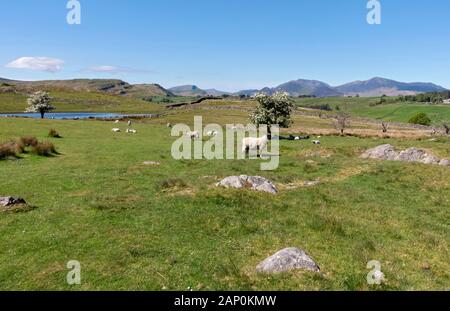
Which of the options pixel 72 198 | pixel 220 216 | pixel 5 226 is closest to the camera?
pixel 5 226

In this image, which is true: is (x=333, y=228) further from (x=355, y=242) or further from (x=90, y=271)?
(x=90, y=271)

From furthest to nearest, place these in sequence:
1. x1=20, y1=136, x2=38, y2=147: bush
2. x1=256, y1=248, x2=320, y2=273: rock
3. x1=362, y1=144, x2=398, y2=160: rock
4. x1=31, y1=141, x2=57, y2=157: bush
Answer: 1. x1=362, y1=144, x2=398, y2=160: rock
2. x1=20, y1=136, x2=38, y2=147: bush
3. x1=31, y1=141, x2=57, y2=157: bush
4. x1=256, y1=248, x2=320, y2=273: rock

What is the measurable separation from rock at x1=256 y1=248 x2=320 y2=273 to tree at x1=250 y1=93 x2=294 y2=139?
5200cm

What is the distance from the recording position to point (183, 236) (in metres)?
16.9

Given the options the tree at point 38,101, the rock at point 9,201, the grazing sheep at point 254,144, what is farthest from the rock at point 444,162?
the tree at point 38,101

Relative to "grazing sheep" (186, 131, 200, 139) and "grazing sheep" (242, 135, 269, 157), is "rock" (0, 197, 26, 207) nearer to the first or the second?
"grazing sheep" (242, 135, 269, 157)

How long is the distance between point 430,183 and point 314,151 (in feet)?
63.3

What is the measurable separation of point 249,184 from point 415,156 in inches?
951

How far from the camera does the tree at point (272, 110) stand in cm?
6494

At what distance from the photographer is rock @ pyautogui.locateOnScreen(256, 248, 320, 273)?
13352 mm

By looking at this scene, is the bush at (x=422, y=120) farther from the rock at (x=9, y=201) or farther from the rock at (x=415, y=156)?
the rock at (x=9, y=201)

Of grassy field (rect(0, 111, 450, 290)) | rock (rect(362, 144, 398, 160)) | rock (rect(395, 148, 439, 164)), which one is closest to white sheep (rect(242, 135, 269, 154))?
grassy field (rect(0, 111, 450, 290))

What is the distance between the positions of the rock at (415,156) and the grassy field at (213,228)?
7.18 m
